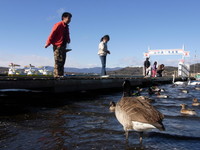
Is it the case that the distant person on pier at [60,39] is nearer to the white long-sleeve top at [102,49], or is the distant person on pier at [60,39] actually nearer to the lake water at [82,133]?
the white long-sleeve top at [102,49]

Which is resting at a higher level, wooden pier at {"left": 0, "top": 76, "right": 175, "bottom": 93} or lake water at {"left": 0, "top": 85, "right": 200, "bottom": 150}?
wooden pier at {"left": 0, "top": 76, "right": 175, "bottom": 93}

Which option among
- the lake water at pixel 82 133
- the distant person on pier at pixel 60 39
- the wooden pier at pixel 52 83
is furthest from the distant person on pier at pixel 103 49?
the lake water at pixel 82 133

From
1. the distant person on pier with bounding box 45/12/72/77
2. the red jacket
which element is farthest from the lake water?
the red jacket

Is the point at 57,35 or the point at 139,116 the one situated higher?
the point at 57,35

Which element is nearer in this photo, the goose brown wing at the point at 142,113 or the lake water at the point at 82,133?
the goose brown wing at the point at 142,113

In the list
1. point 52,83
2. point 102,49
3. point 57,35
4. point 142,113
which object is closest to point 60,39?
point 57,35

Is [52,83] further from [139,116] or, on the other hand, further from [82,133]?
[139,116]

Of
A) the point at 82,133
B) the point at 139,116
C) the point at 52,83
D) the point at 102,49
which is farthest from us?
the point at 102,49

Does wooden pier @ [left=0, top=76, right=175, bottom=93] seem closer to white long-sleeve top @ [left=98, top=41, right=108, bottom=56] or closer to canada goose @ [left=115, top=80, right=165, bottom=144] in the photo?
white long-sleeve top @ [left=98, top=41, right=108, bottom=56]

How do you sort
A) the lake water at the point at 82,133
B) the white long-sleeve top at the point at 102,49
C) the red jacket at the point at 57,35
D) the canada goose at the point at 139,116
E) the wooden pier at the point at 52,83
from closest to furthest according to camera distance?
the canada goose at the point at 139,116 < the lake water at the point at 82,133 < the wooden pier at the point at 52,83 < the red jacket at the point at 57,35 < the white long-sleeve top at the point at 102,49

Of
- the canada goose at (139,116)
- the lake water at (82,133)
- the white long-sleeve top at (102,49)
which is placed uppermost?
the white long-sleeve top at (102,49)

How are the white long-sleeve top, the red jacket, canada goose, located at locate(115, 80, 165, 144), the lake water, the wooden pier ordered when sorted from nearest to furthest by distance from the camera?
canada goose, located at locate(115, 80, 165, 144), the lake water, the wooden pier, the red jacket, the white long-sleeve top

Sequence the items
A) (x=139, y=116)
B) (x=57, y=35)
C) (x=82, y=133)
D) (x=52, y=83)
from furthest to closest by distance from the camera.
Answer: (x=57, y=35), (x=52, y=83), (x=82, y=133), (x=139, y=116)

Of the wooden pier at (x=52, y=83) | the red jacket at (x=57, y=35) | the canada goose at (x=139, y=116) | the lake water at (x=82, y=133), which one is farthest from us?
the red jacket at (x=57, y=35)
